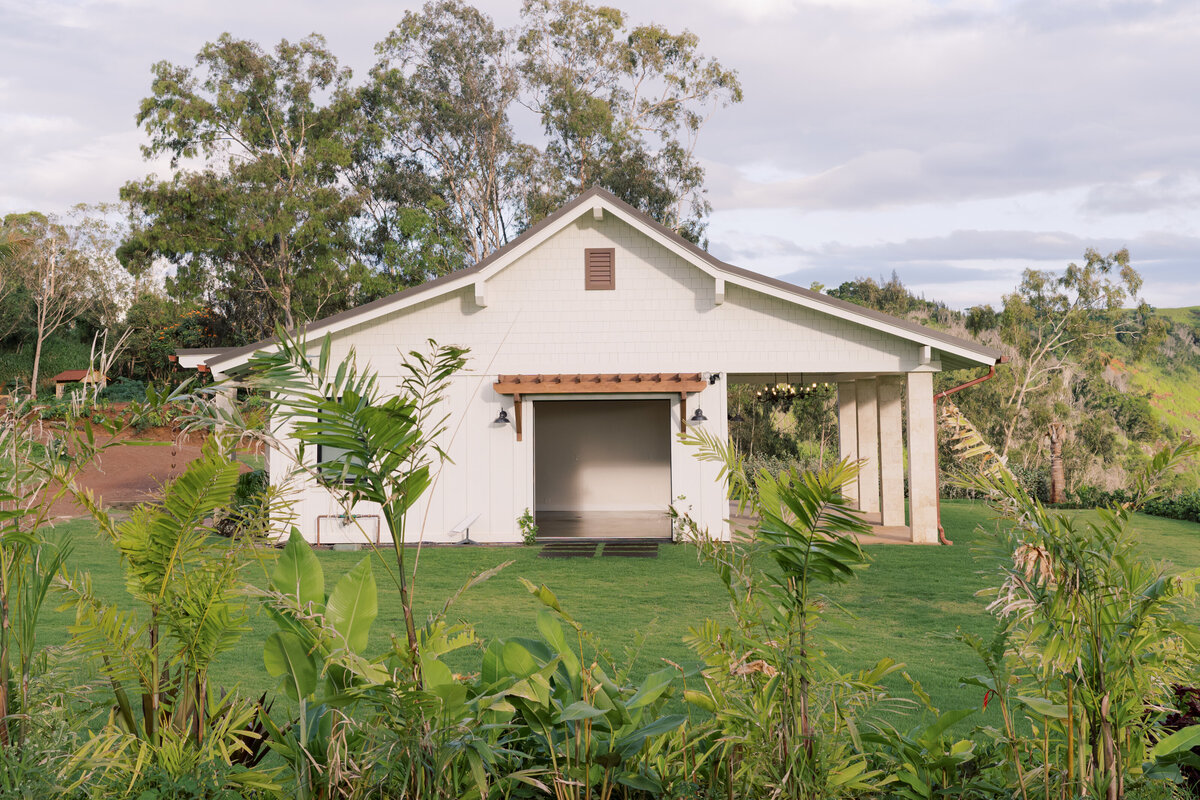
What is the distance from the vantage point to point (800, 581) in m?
2.73

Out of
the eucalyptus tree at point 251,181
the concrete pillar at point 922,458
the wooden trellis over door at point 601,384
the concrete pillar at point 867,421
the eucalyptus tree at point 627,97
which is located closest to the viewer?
the concrete pillar at point 922,458

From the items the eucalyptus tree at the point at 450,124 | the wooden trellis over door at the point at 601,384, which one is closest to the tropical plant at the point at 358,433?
the wooden trellis over door at the point at 601,384

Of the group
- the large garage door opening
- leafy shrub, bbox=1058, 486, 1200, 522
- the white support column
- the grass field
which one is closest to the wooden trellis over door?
the grass field

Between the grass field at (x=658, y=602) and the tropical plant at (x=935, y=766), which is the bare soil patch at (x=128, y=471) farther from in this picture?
the tropical plant at (x=935, y=766)

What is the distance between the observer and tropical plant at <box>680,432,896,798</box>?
2.60m

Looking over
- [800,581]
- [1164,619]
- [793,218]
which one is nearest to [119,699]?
[800,581]

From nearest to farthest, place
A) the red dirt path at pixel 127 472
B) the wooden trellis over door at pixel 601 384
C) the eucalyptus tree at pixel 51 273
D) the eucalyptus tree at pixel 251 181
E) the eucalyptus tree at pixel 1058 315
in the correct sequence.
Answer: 1. the wooden trellis over door at pixel 601 384
2. the red dirt path at pixel 127 472
3. the eucalyptus tree at pixel 1058 315
4. the eucalyptus tree at pixel 251 181
5. the eucalyptus tree at pixel 51 273

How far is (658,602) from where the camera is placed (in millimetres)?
8664

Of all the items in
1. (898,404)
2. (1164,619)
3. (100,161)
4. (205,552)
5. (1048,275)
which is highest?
(100,161)

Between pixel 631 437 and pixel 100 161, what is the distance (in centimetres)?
2724

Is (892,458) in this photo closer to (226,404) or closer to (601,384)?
(601,384)

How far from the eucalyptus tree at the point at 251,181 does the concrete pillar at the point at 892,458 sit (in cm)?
1901

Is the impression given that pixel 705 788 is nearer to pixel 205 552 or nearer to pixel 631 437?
pixel 205 552

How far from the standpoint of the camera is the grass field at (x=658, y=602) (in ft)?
20.3
